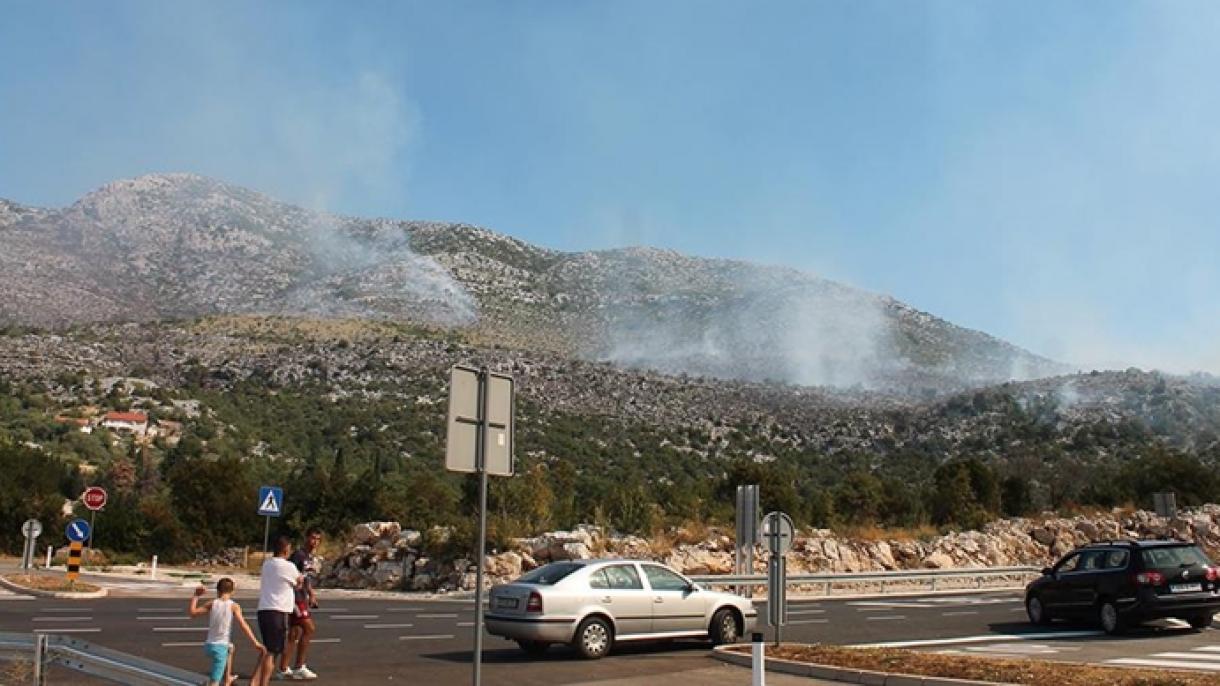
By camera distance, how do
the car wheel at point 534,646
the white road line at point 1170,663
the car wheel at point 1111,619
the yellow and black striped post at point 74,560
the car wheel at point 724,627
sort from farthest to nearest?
the yellow and black striped post at point 74,560
the car wheel at point 1111,619
the car wheel at point 724,627
the car wheel at point 534,646
the white road line at point 1170,663

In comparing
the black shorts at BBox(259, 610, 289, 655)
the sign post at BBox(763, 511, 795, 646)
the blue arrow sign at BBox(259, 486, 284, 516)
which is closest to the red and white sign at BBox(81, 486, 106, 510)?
the blue arrow sign at BBox(259, 486, 284, 516)

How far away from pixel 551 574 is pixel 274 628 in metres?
5.43

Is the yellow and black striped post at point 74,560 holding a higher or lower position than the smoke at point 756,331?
lower

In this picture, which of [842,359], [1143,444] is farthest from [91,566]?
[842,359]

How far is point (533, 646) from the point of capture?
16.1 m

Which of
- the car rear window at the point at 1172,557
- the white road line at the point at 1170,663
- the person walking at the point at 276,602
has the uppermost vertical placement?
the car rear window at the point at 1172,557

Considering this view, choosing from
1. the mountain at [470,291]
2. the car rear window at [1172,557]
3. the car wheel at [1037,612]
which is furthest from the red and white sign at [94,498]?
the mountain at [470,291]

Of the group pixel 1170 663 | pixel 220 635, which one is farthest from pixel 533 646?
pixel 1170 663

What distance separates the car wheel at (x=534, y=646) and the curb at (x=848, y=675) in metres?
2.64

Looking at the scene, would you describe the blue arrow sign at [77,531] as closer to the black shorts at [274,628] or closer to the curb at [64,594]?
the curb at [64,594]

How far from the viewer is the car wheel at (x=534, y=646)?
1547 centimetres

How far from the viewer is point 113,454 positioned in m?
75.2

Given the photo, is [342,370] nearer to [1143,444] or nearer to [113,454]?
[113,454]

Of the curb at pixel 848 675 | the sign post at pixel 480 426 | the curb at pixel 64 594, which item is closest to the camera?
the sign post at pixel 480 426
